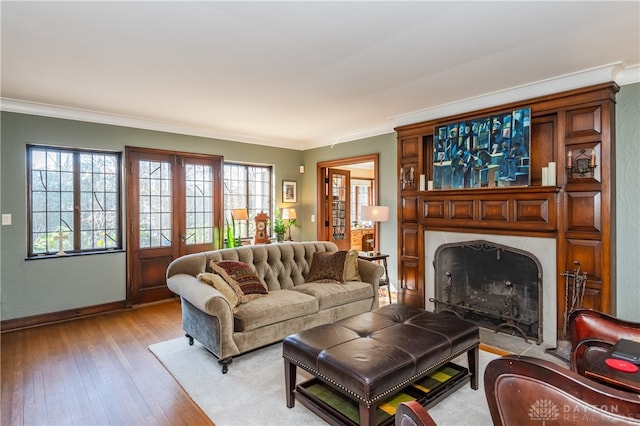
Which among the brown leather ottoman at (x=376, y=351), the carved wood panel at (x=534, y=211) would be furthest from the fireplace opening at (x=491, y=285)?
the brown leather ottoman at (x=376, y=351)

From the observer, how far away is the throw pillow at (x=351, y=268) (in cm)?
412

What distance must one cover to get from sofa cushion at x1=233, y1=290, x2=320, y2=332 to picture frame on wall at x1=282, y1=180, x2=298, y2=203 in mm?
3174

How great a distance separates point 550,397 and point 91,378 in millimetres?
3173

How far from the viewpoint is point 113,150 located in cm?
463

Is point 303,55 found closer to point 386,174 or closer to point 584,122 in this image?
point 584,122

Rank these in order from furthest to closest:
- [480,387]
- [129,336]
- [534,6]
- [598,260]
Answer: [129,336] < [598,260] < [480,387] < [534,6]

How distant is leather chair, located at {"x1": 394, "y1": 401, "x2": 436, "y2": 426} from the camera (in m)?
1.04

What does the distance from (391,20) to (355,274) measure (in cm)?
282

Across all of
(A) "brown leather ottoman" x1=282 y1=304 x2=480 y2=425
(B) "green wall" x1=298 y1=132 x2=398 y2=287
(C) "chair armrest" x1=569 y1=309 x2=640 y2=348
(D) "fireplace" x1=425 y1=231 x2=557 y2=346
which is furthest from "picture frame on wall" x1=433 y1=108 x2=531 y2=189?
(A) "brown leather ottoman" x1=282 y1=304 x2=480 y2=425

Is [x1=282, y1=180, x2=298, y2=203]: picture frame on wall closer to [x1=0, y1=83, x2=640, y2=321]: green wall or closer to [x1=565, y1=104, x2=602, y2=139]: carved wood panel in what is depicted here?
[x1=0, y1=83, x2=640, y2=321]: green wall

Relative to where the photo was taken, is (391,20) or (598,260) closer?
(391,20)

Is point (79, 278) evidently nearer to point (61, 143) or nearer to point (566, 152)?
point (61, 143)

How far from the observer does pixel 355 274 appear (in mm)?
4188

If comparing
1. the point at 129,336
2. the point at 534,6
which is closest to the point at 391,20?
the point at 534,6
